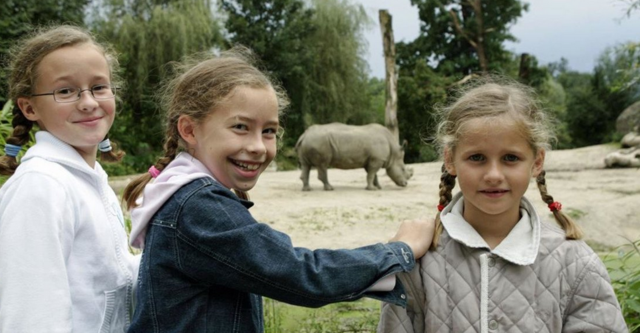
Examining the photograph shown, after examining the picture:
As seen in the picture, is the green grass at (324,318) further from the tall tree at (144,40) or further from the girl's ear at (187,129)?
the tall tree at (144,40)

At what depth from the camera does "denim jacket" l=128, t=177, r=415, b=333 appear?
4.68 feet

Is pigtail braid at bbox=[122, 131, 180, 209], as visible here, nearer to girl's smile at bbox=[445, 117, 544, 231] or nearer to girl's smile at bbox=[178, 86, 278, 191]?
girl's smile at bbox=[178, 86, 278, 191]

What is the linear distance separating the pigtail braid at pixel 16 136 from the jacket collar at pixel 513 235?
1239mm

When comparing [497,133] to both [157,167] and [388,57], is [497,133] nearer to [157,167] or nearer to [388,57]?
[157,167]

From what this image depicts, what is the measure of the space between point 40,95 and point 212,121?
51 centimetres

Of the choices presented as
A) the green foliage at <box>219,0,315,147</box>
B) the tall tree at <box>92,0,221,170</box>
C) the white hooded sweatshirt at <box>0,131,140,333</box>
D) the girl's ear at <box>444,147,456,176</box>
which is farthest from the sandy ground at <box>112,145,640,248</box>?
the green foliage at <box>219,0,315,147</box>

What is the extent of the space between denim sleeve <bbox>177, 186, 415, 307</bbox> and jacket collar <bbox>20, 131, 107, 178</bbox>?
1.43 ft

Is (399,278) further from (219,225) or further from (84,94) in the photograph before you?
(84,94)

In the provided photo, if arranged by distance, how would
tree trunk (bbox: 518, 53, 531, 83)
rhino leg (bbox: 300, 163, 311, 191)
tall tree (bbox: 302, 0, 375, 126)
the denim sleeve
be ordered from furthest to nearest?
tall tree (bbox: 302, 0, 375, 126) < tree trunk (bbox: 518, 53, 531, 83) < rhino leg (bbox: 300, 163, 311, 191) < the denim sleeve

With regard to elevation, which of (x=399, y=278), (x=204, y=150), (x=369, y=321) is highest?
(x=204, y=150)

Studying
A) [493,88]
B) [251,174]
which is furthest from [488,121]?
[251,174]

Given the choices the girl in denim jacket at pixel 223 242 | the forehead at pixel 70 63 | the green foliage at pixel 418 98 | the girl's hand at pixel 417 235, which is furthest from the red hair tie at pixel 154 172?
the green foliage at pixel 418 98

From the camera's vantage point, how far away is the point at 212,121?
1603 mm

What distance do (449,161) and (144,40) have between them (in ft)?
53.7
